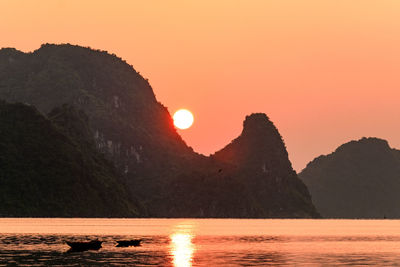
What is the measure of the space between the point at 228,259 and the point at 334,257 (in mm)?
16699

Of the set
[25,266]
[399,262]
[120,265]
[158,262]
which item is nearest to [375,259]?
[399,262]

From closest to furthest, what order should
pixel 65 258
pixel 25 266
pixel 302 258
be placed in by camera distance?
pixel 25 266 → pixel 65 258 → pixel 302 258

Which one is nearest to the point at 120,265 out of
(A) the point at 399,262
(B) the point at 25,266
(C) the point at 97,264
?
(C) the point at 97,264

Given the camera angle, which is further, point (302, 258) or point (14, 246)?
point (14, 246)

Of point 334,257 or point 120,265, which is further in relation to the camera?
point 334,257

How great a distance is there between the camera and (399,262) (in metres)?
98.9

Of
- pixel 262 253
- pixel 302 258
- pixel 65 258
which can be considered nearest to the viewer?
pixel 65 258

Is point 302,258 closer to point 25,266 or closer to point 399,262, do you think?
point 399,262

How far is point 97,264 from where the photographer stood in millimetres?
90000

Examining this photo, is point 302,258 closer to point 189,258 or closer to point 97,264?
point 189,258

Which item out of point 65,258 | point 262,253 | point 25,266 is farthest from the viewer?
point 262,253

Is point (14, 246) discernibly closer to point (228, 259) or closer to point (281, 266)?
point (228, 259)

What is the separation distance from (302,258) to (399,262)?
46.2 feet

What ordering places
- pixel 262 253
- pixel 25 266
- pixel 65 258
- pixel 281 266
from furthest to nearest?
1. pixel 262 253
2. pixel 65 258
3. pixel 281 266
4. pixel 25 266
